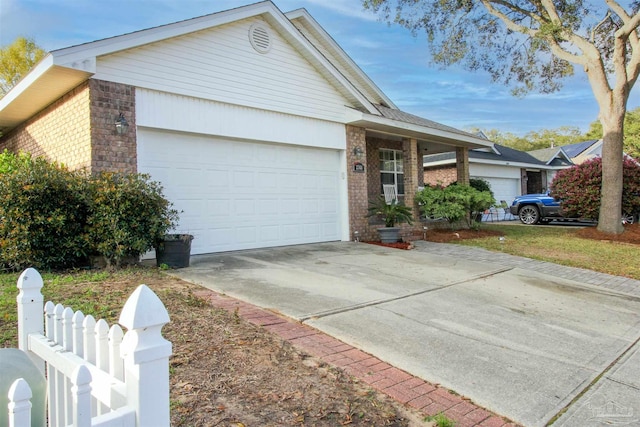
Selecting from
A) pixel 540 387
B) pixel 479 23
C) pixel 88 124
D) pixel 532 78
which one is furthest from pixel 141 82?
pixel 532 78

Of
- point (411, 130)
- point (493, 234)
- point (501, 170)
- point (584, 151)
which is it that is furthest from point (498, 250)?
point (584, 151)

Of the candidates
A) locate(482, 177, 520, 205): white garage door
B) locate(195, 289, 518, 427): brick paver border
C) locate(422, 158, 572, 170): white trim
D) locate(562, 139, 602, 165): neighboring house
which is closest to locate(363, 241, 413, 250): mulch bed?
locate(195, 289, 518, 427): brick paver border

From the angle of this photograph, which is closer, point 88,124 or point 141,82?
point 88,124

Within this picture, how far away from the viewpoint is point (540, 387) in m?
3.20

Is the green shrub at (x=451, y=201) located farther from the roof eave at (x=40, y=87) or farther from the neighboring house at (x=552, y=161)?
the neighboring house at (x=552, y=161)

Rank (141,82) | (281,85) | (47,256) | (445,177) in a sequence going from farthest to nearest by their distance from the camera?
(445,177) < (281,85) < (141,82) < (47,256)

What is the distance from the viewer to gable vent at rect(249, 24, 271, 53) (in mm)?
9086

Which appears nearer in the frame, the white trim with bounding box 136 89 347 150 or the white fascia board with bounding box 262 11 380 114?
the white trim with bounding box 136 89 347 150

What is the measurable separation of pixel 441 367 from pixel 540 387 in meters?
0.73

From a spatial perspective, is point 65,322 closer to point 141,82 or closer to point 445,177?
point 141,82

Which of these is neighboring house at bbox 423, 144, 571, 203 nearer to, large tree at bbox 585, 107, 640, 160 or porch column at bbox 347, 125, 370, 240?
porch column at bbox 347, 125, 370, 240

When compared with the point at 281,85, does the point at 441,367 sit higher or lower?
lower

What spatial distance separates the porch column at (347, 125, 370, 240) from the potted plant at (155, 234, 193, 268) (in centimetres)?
501

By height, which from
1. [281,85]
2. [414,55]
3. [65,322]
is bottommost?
[65,322]
